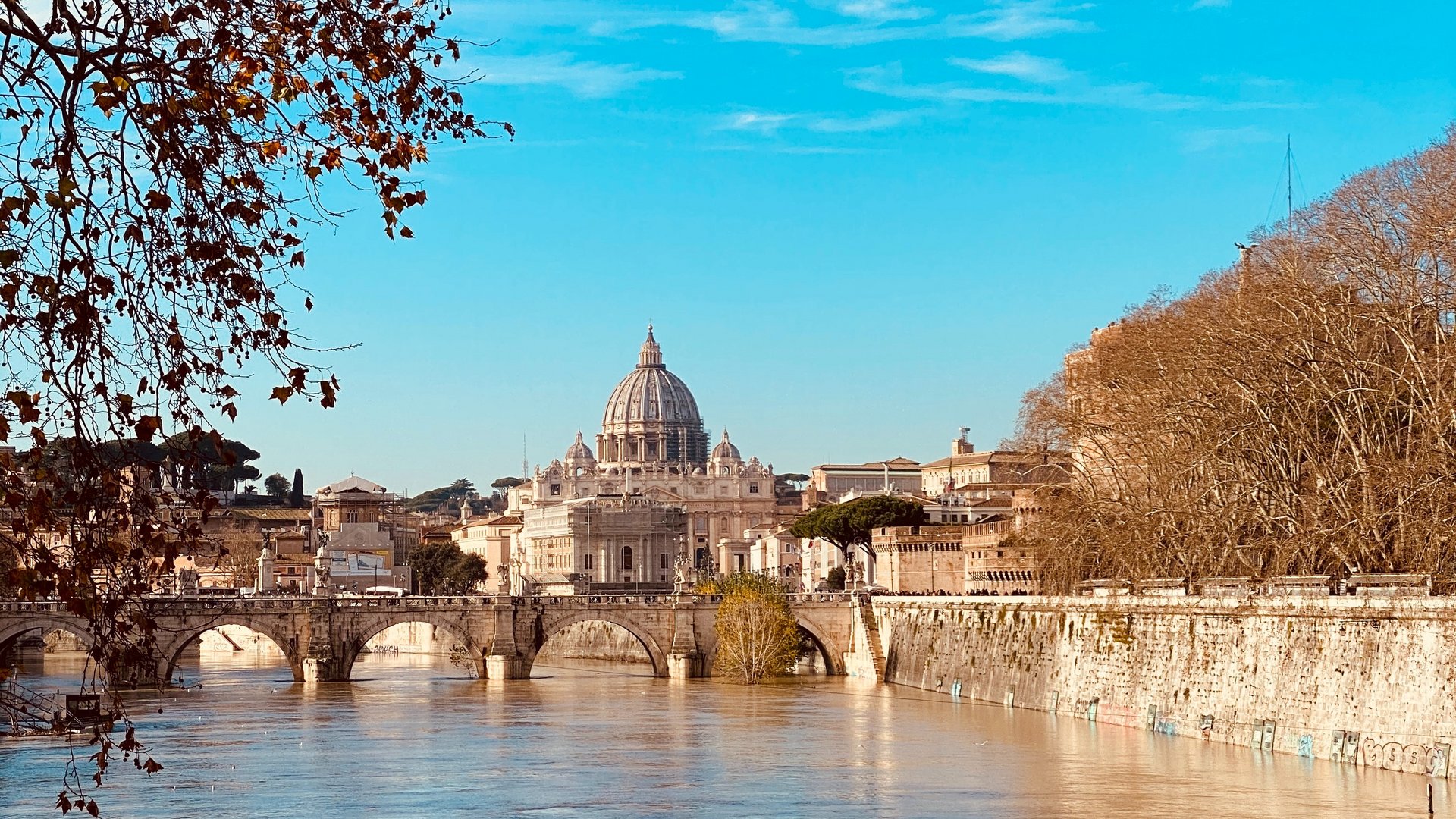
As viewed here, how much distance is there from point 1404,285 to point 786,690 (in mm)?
27649

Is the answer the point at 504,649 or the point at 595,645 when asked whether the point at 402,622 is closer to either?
the point at 504,649

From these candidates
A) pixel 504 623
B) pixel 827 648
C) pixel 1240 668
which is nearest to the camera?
pixel 1240 668

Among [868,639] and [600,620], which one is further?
[600,620]

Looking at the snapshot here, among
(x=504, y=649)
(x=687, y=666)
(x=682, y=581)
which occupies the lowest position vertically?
(x=687, y=666)

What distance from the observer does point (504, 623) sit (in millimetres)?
74500

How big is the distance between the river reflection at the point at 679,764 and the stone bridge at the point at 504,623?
7740 mm

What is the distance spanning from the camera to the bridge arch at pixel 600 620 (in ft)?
245

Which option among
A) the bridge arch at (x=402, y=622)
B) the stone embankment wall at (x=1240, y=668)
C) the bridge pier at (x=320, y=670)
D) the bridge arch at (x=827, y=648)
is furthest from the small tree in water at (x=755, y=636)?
the bridge pier at (x=320, y=670)

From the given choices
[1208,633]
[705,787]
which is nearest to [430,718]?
[705,787]

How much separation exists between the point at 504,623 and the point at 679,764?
3219 cm

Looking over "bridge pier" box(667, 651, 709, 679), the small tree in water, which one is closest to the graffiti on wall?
the small tree in water

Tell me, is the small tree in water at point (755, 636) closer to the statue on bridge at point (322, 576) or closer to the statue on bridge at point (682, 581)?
the statue on bridge at point (682, 581)

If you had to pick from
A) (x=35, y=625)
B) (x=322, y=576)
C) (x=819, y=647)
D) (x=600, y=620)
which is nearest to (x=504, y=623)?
(x=600, y=620)

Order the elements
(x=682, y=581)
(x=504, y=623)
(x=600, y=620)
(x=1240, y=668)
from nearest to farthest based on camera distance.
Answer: (x=1240, y=668), (x=504, y=623), (x=600, y=620), (x=682, y=581)
